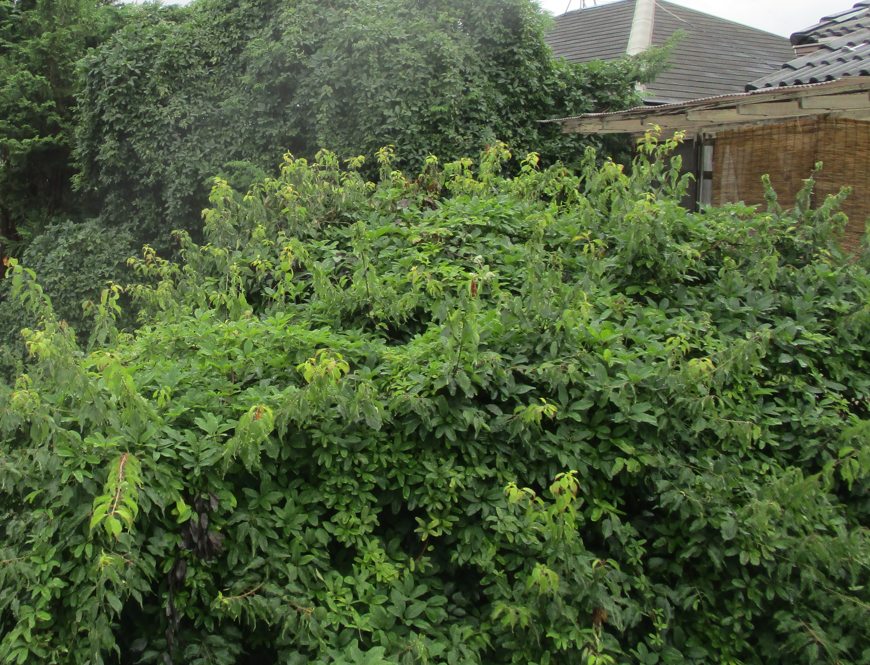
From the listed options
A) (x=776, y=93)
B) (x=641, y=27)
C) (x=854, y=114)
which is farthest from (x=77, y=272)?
(x=641, y=27)

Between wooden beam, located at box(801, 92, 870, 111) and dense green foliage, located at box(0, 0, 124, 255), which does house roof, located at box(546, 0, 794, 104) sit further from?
dense green foliage, located at box(0, 0, 124, 255)

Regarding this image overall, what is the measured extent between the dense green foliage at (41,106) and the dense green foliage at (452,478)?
1142 centimetres

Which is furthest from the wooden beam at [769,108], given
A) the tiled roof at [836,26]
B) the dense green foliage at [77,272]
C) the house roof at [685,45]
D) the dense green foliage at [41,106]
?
the dense green foliage at [41,106]

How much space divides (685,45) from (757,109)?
33.9ft

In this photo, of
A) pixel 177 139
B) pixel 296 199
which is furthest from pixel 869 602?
pixel 177 139

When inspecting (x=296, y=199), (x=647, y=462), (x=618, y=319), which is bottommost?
Result: (x=647, y=462)

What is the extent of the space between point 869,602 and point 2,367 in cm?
1062

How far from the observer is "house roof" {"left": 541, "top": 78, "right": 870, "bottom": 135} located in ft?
17.1

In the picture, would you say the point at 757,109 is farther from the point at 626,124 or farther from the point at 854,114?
the point at 626,124

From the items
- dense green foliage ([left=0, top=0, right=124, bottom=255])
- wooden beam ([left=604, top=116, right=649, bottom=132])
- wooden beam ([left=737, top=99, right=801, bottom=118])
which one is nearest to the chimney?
wooden beam ([left=604, top=116, right=649, bottom=132])

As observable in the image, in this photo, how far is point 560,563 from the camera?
2.61 metres

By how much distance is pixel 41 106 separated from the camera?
12.9 m

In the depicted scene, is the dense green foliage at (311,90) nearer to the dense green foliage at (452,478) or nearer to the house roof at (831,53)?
the house roof at (831,53)

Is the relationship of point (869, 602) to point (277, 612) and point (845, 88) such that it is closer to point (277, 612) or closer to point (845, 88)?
point (277, 612)
